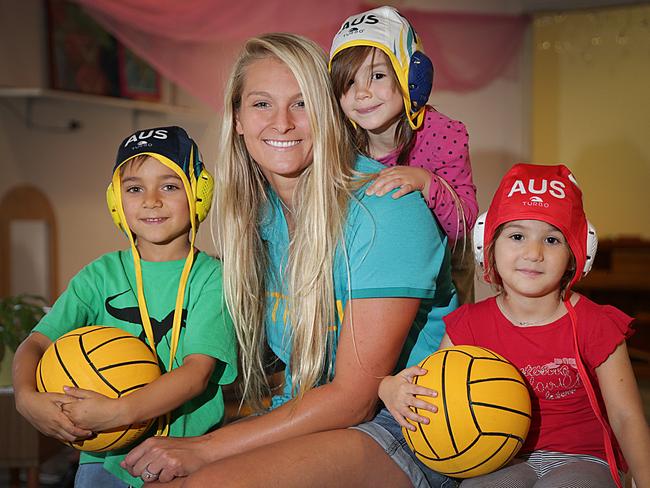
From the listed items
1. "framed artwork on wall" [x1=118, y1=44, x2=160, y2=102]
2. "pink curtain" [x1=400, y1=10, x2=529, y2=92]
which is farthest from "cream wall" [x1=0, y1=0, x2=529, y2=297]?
"pink curtain" [x1=400, y1=10, x2=529, y2=92]

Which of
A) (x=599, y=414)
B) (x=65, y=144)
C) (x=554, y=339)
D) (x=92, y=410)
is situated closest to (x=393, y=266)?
(x=554, y=339)

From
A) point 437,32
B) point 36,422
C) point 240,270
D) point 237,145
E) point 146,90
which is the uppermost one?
point 437,32

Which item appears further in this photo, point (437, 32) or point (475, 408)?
point (437, 32)

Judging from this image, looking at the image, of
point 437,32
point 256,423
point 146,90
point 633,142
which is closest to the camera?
point 256,423

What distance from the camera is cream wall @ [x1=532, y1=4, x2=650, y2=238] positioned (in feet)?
33.1

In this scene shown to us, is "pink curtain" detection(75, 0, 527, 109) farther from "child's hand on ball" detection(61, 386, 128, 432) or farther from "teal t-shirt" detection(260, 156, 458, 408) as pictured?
"child's hand on ball" detection(61, 386, 128, 432)

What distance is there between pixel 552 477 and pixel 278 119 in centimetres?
123

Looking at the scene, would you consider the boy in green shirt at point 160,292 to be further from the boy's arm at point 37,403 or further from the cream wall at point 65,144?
the cream wall at point 65,144

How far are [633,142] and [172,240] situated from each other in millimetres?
8707

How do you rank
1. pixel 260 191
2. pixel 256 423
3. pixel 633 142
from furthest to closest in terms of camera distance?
pixel 633 142
pixel 260 191
pixel 256 423

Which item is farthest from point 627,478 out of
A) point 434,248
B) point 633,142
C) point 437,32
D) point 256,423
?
point 633,142

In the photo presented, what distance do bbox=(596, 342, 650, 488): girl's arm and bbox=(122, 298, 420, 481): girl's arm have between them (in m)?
0.53

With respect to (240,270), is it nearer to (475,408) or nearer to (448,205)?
(448,205)

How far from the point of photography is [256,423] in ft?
7.36
